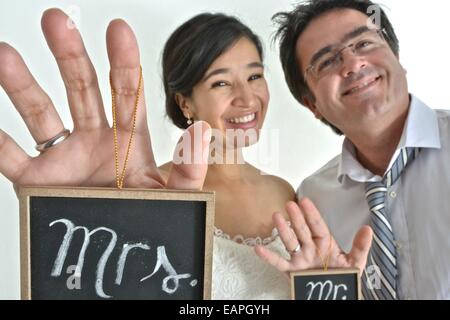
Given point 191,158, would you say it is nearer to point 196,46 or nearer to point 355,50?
point 196,46

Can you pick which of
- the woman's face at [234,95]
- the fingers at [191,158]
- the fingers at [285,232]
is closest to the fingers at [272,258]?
the fingers at [285,232]

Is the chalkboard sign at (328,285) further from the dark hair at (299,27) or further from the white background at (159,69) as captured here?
the dark hair at (299,27)

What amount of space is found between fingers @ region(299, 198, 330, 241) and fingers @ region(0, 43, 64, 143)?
381 millimetres

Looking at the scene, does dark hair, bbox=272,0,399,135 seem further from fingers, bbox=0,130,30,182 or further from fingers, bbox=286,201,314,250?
fingers, bbox=0,130,30,182

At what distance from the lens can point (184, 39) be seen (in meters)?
1.21

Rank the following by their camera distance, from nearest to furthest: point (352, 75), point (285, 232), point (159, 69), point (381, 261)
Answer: point (285, 232) < point (381, 261) < point (352, 75) < point (159, 69)

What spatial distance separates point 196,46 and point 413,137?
536 millimetres

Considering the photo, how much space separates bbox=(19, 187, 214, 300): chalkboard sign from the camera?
637 millimetres

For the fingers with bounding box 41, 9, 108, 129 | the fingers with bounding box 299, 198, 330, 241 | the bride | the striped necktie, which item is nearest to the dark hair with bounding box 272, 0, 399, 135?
the bride

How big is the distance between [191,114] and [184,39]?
182 millimetres

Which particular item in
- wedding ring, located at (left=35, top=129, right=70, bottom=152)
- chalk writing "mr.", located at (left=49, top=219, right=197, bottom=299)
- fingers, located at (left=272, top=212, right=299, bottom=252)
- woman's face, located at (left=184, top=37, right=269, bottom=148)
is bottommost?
chalk writing "mr.", located at (left=49, top=219, right=197, bottom=299)

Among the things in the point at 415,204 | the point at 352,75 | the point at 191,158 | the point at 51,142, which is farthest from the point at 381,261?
the point at 51,142

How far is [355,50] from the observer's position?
1.19 meters
